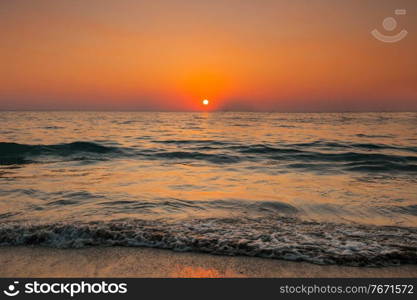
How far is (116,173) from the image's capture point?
32.3ft

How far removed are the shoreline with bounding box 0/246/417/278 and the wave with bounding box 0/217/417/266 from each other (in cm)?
16

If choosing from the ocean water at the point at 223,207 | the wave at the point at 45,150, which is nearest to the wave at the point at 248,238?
the ocean water at the point at 223,207

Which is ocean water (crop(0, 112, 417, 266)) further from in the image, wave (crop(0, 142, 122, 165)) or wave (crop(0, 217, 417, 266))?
wave (crop(0, 142, 122, 165))

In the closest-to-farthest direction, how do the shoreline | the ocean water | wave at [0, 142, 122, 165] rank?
1. the shoreline
2. the ocean water
3. wave at [0, 142, 122, 165]

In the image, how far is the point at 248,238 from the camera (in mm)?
4387

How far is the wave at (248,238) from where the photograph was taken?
12.8 ft

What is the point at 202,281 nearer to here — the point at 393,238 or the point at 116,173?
the point at 393,238

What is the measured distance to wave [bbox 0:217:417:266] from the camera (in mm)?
3912

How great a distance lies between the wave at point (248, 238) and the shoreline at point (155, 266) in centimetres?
16

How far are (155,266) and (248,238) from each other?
1448mm

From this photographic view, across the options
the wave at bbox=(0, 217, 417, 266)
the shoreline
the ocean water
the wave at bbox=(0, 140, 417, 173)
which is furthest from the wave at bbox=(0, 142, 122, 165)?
the shoreline

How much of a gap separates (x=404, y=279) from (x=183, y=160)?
10912 millimetres

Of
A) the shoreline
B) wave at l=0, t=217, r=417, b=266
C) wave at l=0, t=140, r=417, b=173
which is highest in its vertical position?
wave at l=0, t=140, r=417, b=173

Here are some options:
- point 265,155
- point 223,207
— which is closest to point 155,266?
point 223,207
